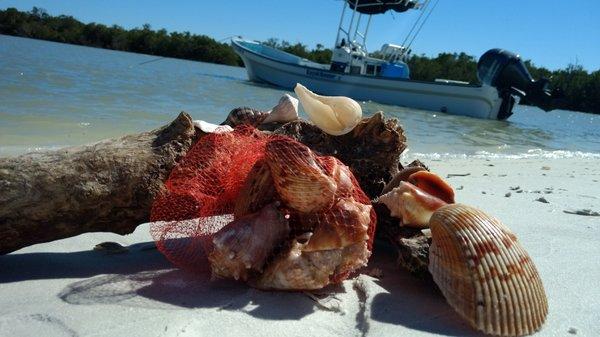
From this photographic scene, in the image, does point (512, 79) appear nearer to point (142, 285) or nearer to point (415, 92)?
point (415, 92)

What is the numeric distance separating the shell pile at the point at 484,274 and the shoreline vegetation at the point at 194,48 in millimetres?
60224

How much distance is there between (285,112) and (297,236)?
1.12m

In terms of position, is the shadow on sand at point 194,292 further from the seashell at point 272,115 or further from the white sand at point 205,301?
the seashell at point 272,115

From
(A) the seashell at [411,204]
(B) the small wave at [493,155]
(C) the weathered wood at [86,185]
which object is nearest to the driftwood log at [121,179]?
(C) the weathered wood at [86,185]

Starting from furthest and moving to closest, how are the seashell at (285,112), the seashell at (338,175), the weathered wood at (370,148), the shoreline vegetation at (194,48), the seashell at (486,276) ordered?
the shoreline vegetation at (194,48) → the seashell at (285,112) → the weathered wood at (370,148) → the seashell at (338,175) → the seashell at (486,276)

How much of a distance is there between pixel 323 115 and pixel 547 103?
23.2 m

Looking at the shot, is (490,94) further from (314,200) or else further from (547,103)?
(314,200)

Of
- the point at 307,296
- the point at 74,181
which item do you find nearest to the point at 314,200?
the point at 307,296

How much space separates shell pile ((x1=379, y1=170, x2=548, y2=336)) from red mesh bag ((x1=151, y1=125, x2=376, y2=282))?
373 mm

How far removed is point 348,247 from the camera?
236cm

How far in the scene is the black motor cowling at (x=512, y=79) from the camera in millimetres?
23562

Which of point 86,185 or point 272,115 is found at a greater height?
point 272,115

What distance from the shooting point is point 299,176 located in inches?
90.9

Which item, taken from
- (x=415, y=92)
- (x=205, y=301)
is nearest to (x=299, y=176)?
(x=205, y=301)
